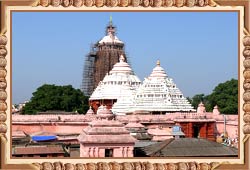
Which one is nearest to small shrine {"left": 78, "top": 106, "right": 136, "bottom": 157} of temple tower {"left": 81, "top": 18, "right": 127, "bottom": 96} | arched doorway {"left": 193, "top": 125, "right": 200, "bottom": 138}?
Result: arched doorway {"left": 193, "top": 125, "right": 200, "bottom": 138}

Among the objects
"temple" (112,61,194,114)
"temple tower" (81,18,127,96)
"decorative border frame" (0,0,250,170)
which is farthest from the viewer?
"temple tower" (81,18,127,96)

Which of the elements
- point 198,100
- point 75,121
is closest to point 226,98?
point 198,100

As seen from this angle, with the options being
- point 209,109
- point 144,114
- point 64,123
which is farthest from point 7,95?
point 209,109

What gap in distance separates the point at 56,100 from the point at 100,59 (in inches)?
213

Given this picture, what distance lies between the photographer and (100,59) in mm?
34281

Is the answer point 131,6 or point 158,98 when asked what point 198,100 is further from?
point 131,6

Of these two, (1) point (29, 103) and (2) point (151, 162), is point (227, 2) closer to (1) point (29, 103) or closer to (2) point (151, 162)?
(2) point (151, 162)

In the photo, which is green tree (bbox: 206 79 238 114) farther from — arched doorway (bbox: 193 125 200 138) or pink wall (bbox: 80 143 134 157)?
pink wall (bbox: 80 143 134 157)

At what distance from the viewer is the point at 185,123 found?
21594mm

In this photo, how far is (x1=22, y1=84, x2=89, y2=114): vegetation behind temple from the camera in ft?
96.8

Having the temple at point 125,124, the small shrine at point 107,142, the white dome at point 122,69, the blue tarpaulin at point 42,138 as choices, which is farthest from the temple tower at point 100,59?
the small shrine at point 107,142

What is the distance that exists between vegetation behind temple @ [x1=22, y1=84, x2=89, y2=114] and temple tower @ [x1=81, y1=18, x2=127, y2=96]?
104 inches

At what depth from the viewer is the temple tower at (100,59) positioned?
34.1 m

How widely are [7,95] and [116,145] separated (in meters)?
3.14
